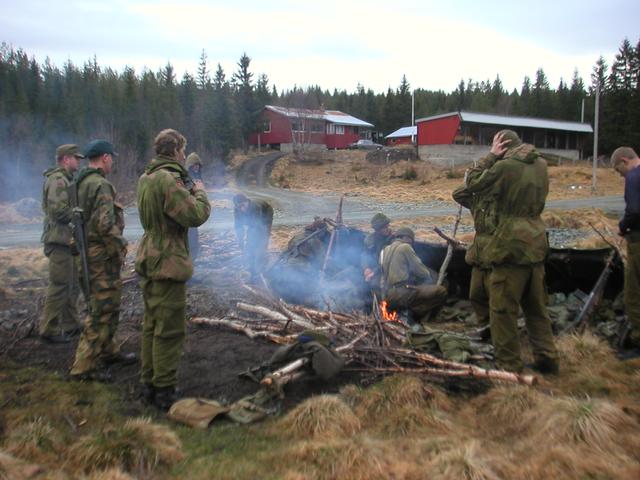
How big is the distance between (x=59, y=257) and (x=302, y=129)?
142ft

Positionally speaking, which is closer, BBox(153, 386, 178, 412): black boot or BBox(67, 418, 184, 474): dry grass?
BBox(67, 418, 184, 474): dry grass

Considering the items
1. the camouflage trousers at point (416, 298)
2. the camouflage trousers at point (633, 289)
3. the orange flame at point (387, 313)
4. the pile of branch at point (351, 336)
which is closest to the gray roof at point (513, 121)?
the camouflage trousers at point (416, 298)

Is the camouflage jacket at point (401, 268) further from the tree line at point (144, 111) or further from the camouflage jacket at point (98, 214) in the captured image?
the tree line at point (144, 111)

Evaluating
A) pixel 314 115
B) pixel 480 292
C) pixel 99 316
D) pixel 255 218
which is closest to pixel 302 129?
pixel 314 115

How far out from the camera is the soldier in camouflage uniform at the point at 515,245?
4.28 metres

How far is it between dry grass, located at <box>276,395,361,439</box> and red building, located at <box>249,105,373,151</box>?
42534mm

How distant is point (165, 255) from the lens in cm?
389

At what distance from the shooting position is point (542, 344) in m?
4.50

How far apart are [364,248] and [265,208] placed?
1.72 meters

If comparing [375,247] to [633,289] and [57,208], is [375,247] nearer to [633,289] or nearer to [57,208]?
[633,289]

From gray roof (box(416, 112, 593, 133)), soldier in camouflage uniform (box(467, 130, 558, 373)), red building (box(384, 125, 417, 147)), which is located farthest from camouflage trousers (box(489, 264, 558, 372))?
red building (box(384, 125, 417, 147))

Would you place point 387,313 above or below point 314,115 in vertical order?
below

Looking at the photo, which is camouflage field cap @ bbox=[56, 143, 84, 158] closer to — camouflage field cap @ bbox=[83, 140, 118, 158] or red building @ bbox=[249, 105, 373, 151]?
camouflage field cap @ bbox=[83, 140, 118, 158]

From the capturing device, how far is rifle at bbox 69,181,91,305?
461 centimetres
